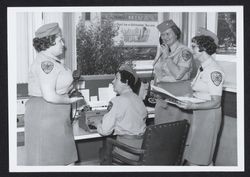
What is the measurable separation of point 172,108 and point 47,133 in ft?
4.15

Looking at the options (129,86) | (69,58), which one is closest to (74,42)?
(69,58)

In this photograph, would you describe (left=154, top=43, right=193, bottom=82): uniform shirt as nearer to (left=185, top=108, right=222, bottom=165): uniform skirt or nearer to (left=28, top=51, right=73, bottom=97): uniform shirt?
(left=185, top=108, right=222, bottom=165): uniform skirt

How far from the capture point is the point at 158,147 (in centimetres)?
283

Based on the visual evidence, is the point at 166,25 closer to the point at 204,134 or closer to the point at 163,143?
the point at 204,134

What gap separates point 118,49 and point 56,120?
1184 mm

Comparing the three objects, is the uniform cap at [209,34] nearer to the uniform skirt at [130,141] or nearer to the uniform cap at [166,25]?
the uniform cap at [166,25]

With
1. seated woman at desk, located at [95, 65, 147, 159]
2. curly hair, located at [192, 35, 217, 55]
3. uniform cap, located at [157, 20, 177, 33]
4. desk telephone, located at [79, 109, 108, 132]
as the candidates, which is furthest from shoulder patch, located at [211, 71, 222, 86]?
desk telephone, located at [79, 109, 108, 132]

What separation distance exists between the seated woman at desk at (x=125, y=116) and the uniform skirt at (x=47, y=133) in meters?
0.32

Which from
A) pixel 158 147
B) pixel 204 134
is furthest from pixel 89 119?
pixel 204 134

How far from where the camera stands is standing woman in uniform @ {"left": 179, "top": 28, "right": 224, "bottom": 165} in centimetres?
307

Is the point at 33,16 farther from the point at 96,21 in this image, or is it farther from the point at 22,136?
the point at 22,136

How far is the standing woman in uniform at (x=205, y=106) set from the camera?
10.1 ft

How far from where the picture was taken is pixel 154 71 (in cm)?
A: 401

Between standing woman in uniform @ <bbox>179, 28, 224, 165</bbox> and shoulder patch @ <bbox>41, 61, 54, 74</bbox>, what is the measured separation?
1108 mm
